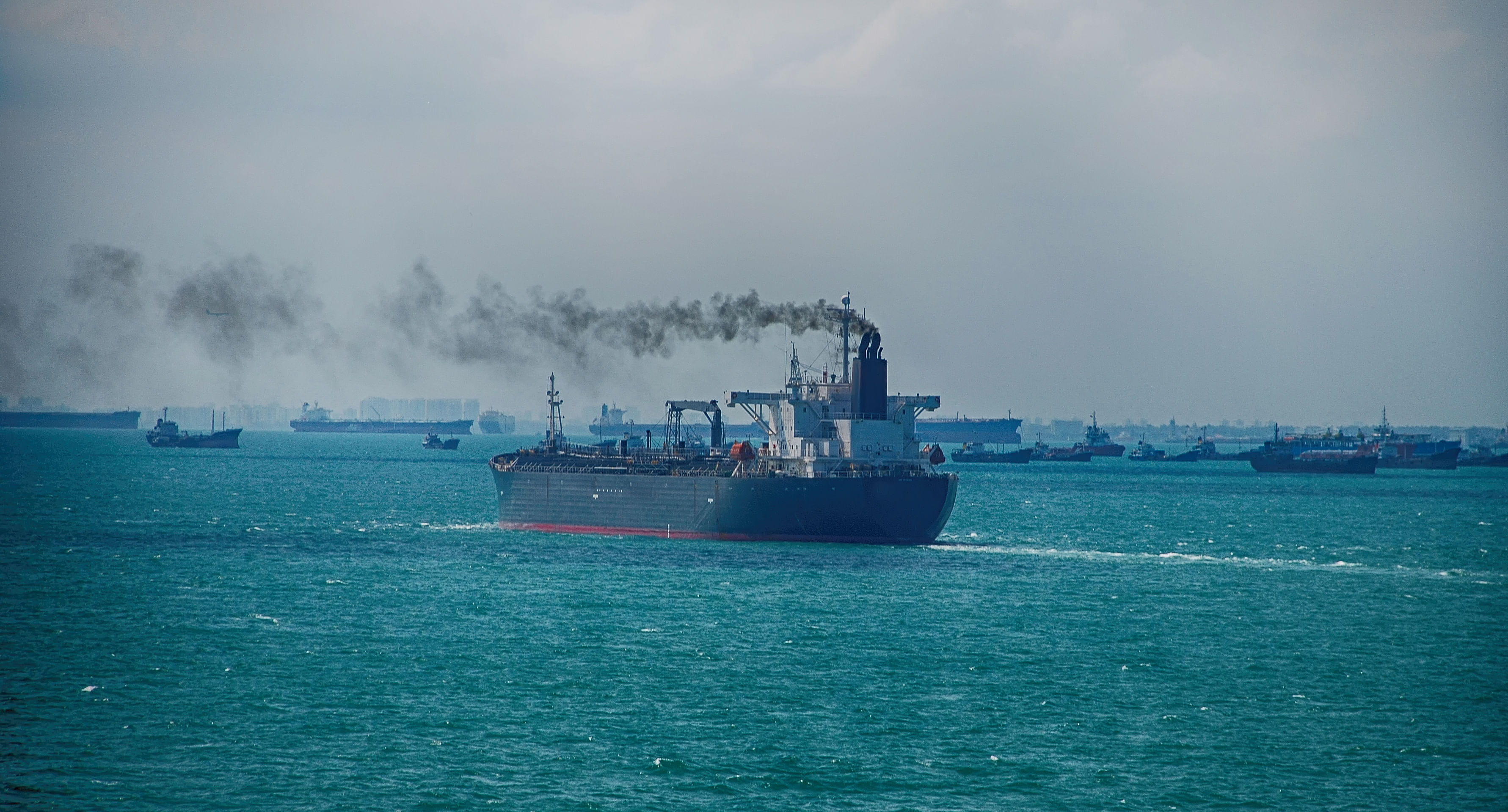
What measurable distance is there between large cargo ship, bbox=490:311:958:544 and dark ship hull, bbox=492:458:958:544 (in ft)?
0.21

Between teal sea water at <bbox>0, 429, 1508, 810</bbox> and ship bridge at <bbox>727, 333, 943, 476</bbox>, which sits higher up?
ship bridge at <bbox>727, 333, 943, 476</bbox>

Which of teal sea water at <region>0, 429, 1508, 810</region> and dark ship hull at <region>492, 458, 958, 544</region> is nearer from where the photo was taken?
teal sea water at <region>0, 429, 1508, 810</region>

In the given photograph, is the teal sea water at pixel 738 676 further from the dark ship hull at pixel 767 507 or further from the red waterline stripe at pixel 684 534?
the dark ship hull at pixel 767 507

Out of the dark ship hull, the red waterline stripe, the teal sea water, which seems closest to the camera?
the teal sea water

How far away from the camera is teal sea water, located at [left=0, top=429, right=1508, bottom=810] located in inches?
1282

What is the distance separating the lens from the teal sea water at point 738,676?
32.6 meters

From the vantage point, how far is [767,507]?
7844cm

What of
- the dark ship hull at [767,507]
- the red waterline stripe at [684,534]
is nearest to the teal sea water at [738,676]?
the red waterline stripe at [684,534]

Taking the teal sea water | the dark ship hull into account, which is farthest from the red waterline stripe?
the teal sea water

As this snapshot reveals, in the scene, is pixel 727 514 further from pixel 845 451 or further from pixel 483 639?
pixel 483 639

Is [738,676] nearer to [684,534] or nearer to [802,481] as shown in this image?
[802,481]

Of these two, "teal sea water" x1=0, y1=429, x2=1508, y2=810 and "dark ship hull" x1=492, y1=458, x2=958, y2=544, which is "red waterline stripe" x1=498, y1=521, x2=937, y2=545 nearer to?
"dark ship hull" x1=492, y1=458, x2=958, y2=544

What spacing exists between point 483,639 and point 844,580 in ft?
64.2

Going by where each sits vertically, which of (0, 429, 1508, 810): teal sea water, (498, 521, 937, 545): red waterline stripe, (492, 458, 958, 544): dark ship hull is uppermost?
(492, 458, 958, 544): dark ship hull
